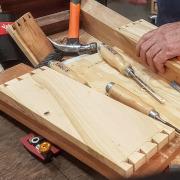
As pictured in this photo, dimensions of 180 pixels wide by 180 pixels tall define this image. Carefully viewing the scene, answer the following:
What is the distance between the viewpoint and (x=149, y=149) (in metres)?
0.64

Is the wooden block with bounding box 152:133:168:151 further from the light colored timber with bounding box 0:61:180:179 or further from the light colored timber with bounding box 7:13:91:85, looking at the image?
the light colored timber with bounding box 7:13:91:85

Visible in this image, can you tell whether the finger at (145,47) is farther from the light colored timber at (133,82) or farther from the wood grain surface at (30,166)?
the wood grain surface at (30,166)

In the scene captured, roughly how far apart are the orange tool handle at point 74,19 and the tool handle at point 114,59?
21 centimetres

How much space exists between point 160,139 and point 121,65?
0.35 metres

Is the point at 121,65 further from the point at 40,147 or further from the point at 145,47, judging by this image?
the point at 40,147

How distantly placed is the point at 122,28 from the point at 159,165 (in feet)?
1.96

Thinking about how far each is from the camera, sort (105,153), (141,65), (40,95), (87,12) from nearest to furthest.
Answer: (105,153)
(40,95)
(141,65)
(87,12)

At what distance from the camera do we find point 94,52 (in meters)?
1.10

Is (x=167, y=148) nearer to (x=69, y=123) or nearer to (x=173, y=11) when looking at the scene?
(x=69, y=123)

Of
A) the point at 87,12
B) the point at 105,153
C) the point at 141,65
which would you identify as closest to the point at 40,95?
the point at 105,153

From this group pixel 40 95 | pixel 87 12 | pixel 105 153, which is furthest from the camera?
pixel 87 12

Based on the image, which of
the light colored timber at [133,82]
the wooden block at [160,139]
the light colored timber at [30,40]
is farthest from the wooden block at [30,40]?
the wooden block at [160,139]

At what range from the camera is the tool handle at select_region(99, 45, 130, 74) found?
97 centimetres

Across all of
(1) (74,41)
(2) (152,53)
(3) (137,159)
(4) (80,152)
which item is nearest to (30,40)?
(1) (74,41)
